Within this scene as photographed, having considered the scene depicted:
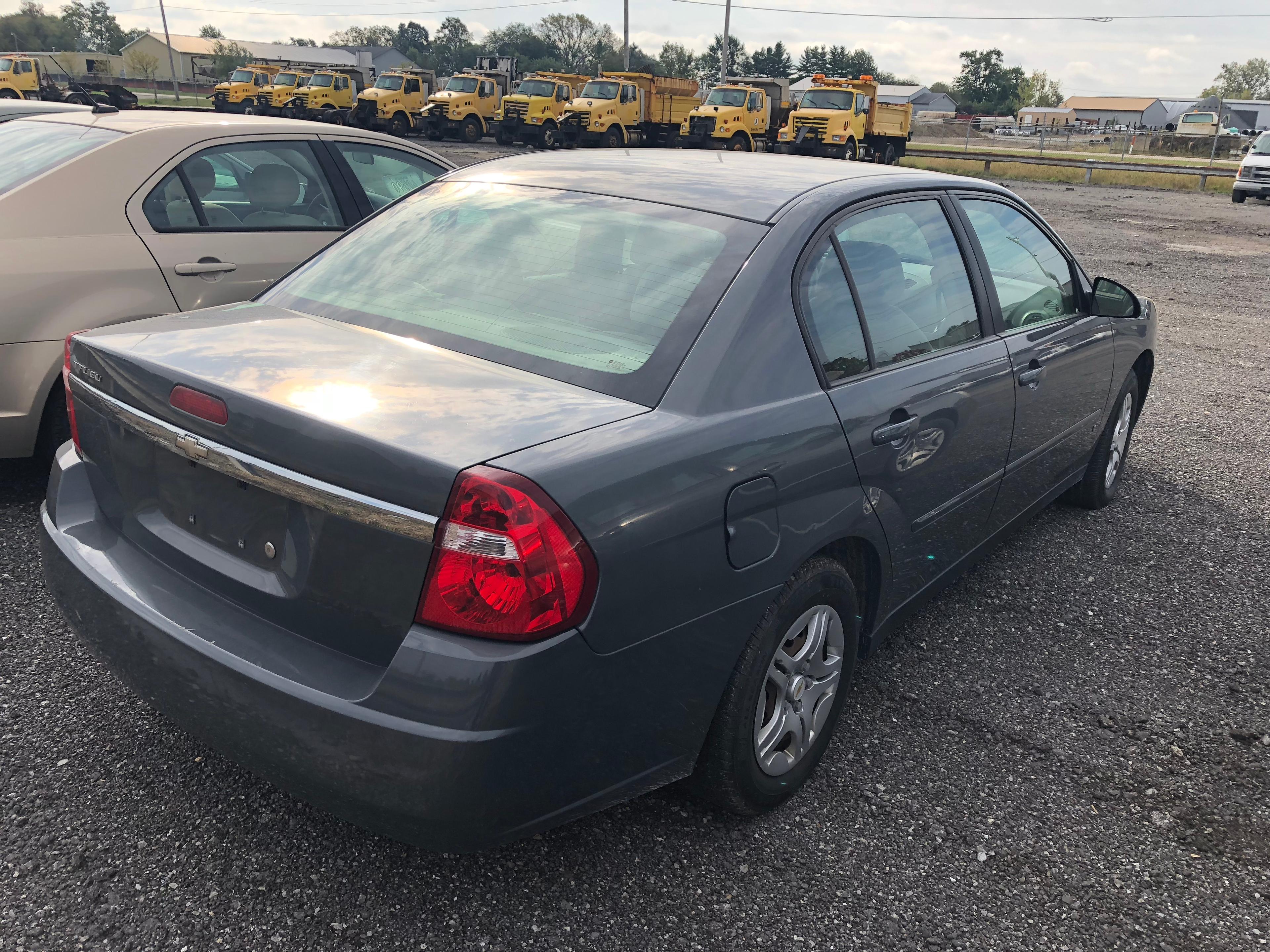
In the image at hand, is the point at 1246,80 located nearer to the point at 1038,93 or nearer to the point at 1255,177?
the point at 1038,93

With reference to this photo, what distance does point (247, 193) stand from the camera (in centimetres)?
473

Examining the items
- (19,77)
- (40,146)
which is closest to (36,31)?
(19,77)

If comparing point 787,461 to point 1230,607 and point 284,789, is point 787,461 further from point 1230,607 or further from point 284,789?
point 1230,607

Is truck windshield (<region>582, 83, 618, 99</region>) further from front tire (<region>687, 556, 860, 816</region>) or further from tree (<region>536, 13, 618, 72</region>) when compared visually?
tree (<region>536, 13, 618, 72</region>)

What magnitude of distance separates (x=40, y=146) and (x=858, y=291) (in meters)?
3.97

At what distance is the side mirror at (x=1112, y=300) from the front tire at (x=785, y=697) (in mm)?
2148

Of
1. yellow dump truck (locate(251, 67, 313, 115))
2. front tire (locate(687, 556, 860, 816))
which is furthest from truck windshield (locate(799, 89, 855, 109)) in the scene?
front tire (locate(687, 556, 860, 816))

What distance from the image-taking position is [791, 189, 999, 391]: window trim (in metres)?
2.47

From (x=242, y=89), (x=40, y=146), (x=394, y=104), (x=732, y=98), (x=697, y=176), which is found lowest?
(x=394, y=104)

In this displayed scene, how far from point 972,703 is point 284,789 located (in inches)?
83.0

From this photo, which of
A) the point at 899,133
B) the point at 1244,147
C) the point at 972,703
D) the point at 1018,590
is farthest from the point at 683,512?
the point at 1244,147

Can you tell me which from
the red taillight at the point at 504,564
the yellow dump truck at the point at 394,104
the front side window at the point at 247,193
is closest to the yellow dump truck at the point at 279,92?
the yellow dump truck at the point at 394,104

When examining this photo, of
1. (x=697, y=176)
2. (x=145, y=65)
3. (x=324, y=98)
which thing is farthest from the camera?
(x=145, y=65)

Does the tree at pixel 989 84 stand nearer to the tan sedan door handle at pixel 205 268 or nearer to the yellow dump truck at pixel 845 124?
the yellow dump truck at pixel 845 124
